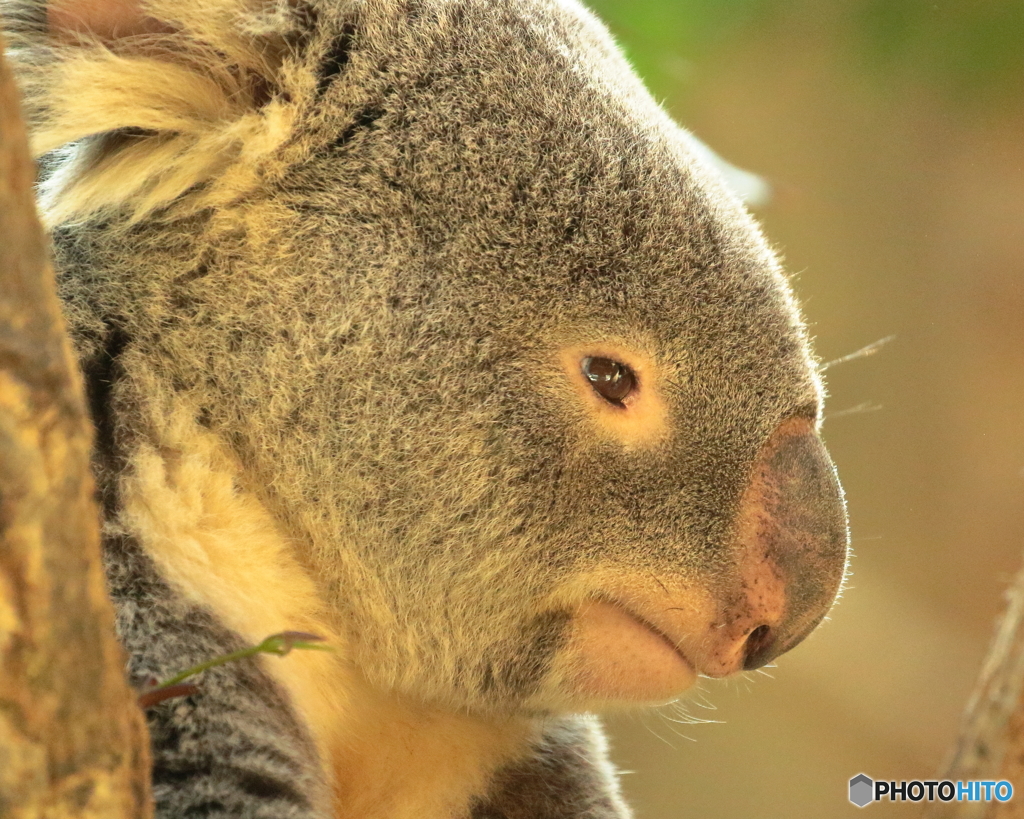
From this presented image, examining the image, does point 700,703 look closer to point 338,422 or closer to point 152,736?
point 338,422

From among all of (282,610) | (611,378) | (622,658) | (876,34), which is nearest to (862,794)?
(622,658)

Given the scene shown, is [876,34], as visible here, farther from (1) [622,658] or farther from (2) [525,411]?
(1) [622,658]

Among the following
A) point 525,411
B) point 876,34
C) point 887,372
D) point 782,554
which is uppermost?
point 876,34

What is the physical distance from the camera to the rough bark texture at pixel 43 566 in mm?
896

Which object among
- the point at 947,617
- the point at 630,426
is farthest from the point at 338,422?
the point at 947,617

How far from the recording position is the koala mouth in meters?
1.97

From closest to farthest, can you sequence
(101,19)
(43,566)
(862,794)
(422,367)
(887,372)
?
(43,566)
(101,19)
(422,367)
(862,794)
(887,372)

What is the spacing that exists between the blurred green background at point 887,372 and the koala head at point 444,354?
2.88 m

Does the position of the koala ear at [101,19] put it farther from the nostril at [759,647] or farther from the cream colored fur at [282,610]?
the nostril at [759,647]

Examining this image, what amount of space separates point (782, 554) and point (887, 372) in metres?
3.87

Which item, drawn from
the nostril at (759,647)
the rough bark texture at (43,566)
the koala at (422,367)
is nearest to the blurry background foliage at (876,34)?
the koala at (422,367)

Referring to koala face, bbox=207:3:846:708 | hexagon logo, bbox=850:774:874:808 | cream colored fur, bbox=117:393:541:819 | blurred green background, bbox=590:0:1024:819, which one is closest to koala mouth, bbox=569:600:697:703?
koala face, bbox=207:3:846:708

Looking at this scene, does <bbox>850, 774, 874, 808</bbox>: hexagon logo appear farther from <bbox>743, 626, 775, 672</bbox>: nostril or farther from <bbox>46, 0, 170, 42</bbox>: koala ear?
<bbox>46, 0, 170, 42</bbox>: koala ear

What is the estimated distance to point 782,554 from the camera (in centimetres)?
193
